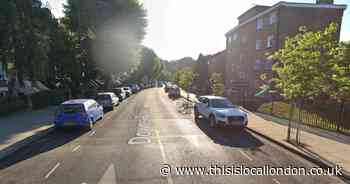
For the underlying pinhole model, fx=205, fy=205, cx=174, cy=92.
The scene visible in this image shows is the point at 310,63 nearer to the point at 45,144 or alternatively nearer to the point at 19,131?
the point at 45,144

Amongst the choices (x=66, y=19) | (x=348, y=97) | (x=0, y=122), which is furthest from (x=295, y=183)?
(x=66, y=19)

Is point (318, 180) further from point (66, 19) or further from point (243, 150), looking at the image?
point (66, 19)

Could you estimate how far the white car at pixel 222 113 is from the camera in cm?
1080

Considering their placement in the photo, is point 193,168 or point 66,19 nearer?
point 193,168

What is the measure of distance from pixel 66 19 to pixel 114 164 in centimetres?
2491

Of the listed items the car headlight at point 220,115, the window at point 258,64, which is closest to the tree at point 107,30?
the window at point 258,64

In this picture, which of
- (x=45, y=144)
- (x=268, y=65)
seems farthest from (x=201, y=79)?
(x=45, y=144)

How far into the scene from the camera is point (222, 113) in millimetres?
10945

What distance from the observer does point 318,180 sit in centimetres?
573

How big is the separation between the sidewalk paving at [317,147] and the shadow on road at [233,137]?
780mm

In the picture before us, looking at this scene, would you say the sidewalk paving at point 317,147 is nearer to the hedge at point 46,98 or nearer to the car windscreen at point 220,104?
the car windscreen at point 220,104

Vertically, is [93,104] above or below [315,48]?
below

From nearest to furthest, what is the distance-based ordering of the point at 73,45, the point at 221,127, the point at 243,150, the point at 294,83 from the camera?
the point at 243,150 → the point at 294,83 → the point at 221,127 → the point at 73,45

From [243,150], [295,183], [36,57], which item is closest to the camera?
[295,183]
